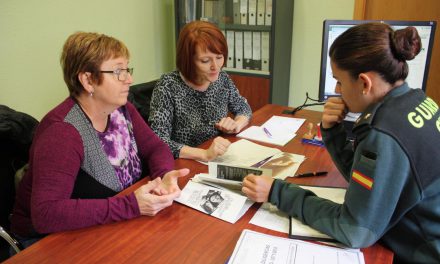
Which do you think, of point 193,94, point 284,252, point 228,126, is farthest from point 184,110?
point 284,252

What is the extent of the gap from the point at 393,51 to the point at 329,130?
411 millimetres

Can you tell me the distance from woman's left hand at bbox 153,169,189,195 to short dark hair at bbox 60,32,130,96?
1.33 feet

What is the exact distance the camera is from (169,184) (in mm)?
1141

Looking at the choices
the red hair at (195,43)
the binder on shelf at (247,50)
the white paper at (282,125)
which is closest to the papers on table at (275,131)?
the white paper at (282,125)

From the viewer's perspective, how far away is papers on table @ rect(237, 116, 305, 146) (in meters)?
1.63

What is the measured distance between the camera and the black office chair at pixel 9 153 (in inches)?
49.8

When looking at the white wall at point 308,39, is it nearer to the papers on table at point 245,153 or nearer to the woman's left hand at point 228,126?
the woman's left hand at point 228,126

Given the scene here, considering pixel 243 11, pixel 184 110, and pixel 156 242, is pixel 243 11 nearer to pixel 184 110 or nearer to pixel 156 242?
pixel 184 110

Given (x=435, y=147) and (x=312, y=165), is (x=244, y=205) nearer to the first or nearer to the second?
(x=312, y=165)

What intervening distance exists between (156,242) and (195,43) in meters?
1.01

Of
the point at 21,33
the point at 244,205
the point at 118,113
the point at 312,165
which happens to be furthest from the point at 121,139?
the point at 21,33

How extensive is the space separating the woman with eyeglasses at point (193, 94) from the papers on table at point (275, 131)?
0.25ft

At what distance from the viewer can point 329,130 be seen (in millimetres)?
1226

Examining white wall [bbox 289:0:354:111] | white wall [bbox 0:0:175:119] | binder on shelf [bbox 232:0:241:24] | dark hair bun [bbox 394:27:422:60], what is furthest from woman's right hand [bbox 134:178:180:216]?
binder on shelf [bbox 232:0:241:24]
